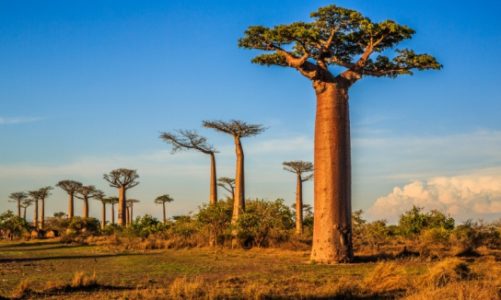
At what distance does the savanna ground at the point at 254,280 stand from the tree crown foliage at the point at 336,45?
14.0 ft

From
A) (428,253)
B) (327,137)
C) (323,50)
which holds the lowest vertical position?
(428,253)

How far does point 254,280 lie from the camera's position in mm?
9109

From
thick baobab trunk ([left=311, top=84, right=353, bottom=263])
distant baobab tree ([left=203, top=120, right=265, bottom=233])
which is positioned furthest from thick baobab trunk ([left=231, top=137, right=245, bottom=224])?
thick baobab trunk ([left=311, top=84, right=353, bottom=263])

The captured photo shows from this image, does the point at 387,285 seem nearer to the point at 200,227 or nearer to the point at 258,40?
the point at 258,40

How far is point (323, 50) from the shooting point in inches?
523

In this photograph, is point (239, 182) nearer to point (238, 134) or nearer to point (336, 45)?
point (238, 134)

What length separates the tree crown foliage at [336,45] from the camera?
42.0ft

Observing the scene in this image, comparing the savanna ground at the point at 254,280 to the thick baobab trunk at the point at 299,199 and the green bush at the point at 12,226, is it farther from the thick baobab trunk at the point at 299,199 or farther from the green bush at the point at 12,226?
the green bush at the point at 12,226

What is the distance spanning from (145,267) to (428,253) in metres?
6.89

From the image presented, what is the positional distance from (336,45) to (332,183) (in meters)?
3.60

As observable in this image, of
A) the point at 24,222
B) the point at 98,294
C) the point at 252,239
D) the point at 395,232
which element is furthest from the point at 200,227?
the point at 24,222

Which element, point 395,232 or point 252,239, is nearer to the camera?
point 252,239

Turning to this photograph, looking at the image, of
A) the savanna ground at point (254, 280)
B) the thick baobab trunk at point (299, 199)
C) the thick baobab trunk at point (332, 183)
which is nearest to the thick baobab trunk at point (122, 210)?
the thick baobab trunk at point (299, 199)

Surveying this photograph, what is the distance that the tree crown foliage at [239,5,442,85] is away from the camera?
1281 cm
